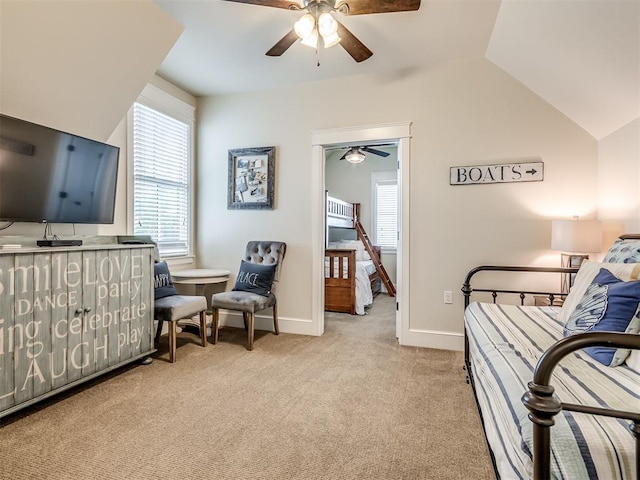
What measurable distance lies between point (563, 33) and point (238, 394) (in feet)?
10.4

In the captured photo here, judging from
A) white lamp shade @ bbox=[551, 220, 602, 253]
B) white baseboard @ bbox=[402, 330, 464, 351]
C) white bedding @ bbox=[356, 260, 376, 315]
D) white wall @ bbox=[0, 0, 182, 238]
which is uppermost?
white wall @ bbox=[0, 0, 182, 238]

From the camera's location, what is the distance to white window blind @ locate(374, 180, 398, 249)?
6672 mm

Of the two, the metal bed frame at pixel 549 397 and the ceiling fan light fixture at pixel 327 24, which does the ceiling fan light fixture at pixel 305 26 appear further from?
the metal bed frame at pixel 549 397

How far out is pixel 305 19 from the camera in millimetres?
2104

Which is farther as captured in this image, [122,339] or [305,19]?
[122,339]

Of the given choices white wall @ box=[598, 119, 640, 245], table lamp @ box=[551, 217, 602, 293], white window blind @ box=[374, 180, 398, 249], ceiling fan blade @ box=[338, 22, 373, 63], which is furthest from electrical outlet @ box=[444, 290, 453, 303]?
white window blind @ box=[374, 180, 398, 249]

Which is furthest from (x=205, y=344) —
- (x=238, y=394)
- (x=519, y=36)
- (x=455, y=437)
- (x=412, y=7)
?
(x=519, y=36)

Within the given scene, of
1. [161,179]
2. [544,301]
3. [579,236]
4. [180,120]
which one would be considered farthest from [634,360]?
[180,120]

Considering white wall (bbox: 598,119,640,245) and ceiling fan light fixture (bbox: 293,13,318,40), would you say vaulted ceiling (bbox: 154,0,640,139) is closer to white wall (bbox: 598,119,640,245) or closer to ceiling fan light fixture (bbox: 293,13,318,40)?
white wall (bbox: 598,119,640,245)

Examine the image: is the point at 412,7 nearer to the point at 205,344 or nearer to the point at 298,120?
the point at 298,120

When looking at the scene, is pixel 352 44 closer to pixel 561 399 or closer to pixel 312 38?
pixel 312 38

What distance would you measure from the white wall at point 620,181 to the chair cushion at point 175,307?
11.2 feet

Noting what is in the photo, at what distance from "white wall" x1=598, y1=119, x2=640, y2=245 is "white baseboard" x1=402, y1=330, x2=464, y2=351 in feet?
4.69

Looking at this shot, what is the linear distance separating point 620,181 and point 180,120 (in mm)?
4118
